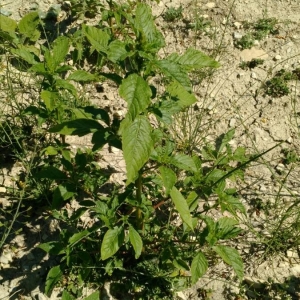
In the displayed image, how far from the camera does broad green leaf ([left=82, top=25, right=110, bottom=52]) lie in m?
1.85

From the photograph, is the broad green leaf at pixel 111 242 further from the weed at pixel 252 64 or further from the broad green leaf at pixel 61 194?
the weed at pixel 252 64

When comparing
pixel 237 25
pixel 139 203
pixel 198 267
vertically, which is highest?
pixel 237 25

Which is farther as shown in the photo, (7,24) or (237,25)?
(237,25)

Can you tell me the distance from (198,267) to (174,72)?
1.04 meters

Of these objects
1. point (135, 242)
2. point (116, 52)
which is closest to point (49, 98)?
point (116, 52)

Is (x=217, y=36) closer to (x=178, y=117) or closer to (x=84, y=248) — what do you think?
(x=178, y=117)

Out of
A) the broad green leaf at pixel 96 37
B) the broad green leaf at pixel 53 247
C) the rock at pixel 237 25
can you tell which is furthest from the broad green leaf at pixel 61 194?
the rock at pixel 237 25

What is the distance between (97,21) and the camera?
3801 mm

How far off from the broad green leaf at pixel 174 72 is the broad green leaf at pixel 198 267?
95 cm

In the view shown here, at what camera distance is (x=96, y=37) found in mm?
1872

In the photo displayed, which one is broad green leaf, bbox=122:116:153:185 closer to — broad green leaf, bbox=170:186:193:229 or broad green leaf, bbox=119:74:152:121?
broad green leaf, bbox=119:74:152:121

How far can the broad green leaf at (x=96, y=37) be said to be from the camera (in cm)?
185

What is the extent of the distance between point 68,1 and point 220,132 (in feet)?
6.19

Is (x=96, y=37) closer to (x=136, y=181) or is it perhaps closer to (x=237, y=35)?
(x=136, y=181)
